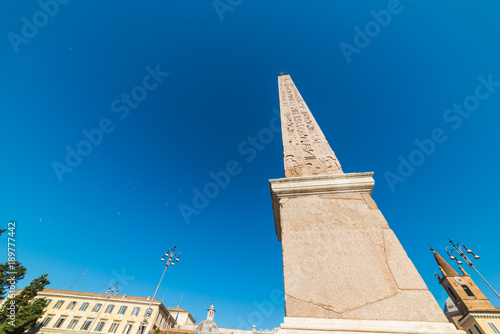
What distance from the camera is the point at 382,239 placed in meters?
2.11

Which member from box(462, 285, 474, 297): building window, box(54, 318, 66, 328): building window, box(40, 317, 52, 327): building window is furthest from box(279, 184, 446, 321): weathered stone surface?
box(40, 317, 52, 327): building window

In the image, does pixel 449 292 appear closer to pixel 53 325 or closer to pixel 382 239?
pixel 382 239

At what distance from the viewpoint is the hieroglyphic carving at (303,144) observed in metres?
3.18

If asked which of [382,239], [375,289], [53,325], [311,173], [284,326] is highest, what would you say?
[53,325]

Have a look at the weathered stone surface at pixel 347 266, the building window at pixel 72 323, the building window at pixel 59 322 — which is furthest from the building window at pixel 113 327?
the weathered stone surface at pixel 347 266

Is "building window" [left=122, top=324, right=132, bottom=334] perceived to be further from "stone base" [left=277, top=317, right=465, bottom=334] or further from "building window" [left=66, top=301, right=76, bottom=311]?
"stone base" [left=277, top=317, right=465, bottom=334]

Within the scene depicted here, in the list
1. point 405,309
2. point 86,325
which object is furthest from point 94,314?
point 405,309

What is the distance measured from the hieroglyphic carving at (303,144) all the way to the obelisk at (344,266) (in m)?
0.24

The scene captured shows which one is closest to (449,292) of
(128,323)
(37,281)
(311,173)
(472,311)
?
(472,311)

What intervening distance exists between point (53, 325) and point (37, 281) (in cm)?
745

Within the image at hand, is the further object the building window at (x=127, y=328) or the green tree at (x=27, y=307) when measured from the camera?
the building window at (x=127, y=328)

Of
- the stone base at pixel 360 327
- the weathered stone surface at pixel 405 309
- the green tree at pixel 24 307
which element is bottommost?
the stone base at pixel 360 327

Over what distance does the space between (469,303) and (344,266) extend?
37.2m

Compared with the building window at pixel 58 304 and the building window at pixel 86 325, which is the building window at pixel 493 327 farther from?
the building window at pixel 58 304
